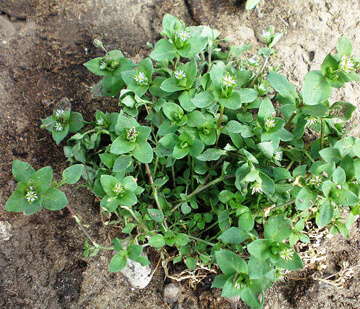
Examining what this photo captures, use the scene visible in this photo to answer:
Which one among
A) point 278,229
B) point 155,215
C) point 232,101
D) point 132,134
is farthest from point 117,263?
point 232,101

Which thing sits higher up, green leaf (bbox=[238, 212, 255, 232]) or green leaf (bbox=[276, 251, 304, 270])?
green leaf (bbox=[276, 251, 304, 270])

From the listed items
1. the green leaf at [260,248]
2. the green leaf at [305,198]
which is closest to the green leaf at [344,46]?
the green leaf at [305,198]

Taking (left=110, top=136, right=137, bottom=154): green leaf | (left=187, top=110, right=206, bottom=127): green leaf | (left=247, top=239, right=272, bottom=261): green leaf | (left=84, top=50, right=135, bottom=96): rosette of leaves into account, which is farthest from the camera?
(left=84, top=50, right=135, bottom=96): rosette of leaves

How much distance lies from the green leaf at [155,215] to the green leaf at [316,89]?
43.4 inches

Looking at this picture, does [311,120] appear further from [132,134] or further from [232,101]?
[132,134]

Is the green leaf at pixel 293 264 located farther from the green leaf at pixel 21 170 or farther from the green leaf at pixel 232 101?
the green leaf at pixel 21 170

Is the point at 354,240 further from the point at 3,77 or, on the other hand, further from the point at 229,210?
the point at 3,77

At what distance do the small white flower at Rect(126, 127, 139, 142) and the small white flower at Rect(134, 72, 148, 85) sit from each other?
1.12ft

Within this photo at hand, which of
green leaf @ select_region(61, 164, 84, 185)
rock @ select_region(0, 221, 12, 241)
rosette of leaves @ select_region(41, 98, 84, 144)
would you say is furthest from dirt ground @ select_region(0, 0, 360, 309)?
green leaf @ select_region(61, 164, 84, 185)

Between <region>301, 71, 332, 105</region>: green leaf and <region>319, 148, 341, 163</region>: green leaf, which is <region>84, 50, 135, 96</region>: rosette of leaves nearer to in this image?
<region>301, 71, 332, 105</region>: green leaf

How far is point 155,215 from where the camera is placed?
6.93ft

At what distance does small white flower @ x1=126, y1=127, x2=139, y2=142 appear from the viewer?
6.32 feet

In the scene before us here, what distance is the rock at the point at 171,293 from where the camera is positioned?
235 cm

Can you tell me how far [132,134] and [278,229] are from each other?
95 centimetres
